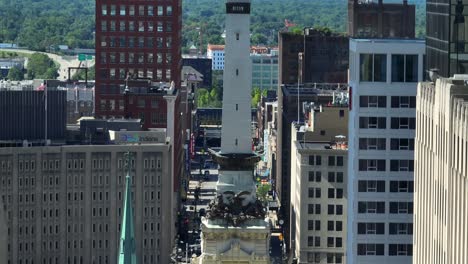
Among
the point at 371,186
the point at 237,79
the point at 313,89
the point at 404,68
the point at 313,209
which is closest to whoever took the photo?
the point at 404,68

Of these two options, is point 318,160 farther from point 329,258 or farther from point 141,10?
point 141,10

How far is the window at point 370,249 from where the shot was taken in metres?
86.9

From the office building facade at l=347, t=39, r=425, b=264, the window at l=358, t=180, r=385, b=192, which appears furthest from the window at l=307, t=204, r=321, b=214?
the window at l=358, t=180, r=385, b=192

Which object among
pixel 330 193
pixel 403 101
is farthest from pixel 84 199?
pixel 403 101

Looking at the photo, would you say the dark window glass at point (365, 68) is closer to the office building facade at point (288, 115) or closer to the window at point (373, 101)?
the window at point (373, 101)

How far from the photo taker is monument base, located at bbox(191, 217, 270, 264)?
114 meters

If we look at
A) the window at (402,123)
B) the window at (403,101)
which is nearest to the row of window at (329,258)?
the window at (402,123)

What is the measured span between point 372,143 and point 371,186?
1.95 metres

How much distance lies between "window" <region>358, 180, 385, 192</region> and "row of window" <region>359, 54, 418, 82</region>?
15.2 feet

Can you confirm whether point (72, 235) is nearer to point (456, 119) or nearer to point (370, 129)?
point (370, 129)

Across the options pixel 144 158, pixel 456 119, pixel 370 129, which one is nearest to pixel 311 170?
pixel 144 158

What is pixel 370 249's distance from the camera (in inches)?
3433

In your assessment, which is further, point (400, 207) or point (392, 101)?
point (400, 207)

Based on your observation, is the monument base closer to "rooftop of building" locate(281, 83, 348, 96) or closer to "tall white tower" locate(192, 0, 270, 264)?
"tall white tower" locate(192, 0, 270, 264)
